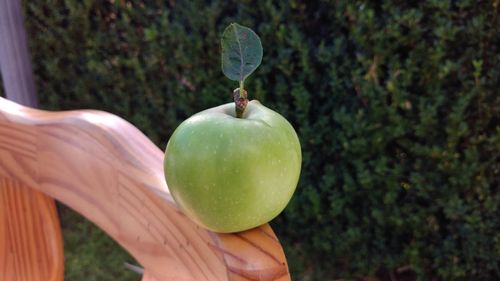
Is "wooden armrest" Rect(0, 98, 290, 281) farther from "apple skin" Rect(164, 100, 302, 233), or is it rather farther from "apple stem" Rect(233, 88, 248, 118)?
"apple stem" Rect(233, 88, 248, 118)

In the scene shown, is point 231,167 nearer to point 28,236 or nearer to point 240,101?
point 240,101

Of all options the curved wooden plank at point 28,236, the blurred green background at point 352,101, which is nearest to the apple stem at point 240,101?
the curved wooden plank at point 28,236

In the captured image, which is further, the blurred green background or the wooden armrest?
the blurred green background

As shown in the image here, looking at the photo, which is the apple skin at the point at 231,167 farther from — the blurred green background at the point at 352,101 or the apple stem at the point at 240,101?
the blurred green background at the point at 352,101

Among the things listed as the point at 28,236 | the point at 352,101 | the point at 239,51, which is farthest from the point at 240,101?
the point at 352,101

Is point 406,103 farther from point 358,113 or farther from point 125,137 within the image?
point 125,137

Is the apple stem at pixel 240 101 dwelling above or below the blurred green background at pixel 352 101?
above

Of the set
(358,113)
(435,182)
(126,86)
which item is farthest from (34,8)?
(435,182)

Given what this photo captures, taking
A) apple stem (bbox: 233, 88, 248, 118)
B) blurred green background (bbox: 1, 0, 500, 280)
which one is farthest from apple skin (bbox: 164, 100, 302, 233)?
blurred green background (bbox: 1, 0, 500, 280)
